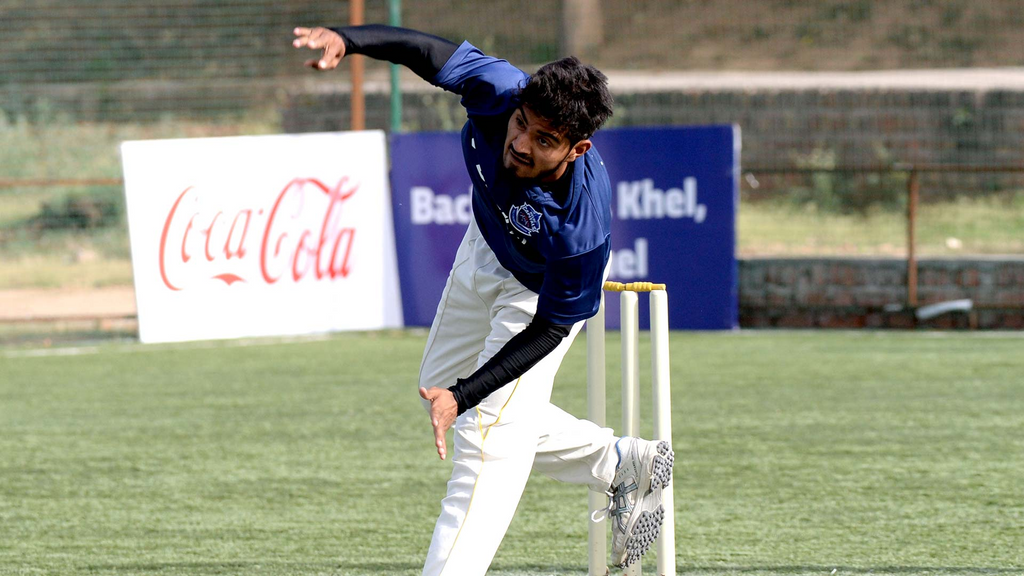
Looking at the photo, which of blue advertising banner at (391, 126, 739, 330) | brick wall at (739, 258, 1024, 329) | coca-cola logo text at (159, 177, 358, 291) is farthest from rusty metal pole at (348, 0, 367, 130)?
brick wall at (739, 258, 1024, 329)

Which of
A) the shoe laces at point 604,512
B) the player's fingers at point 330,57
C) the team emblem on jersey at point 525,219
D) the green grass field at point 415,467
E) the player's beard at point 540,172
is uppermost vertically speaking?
the player's fingers at point 330,57

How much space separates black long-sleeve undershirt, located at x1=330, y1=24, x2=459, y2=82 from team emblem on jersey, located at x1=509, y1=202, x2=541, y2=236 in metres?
0.61

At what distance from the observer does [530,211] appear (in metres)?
3.51

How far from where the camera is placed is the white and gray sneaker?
158 inches

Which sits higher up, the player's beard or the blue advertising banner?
the player's beard

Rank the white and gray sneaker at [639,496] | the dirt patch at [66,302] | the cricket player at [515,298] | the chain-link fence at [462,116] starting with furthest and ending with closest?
the chain-link fence at [462,116] → the dirt patch at [66,302] → the white and gray sneaker at [639,496] → the cricket player at [515,298]

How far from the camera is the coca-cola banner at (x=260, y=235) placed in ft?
34.4

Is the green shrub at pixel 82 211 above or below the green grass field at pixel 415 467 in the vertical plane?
above

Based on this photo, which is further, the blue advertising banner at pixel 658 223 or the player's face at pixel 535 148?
the blue advertising banner at pixel 658 223

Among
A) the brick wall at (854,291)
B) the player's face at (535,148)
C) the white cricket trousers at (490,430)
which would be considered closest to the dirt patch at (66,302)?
the brick wall at (854,291)

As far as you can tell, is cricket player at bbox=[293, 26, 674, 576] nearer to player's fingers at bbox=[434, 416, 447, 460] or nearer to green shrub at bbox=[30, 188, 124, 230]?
player's fingers at bbox=[434, 416, 447, 460]

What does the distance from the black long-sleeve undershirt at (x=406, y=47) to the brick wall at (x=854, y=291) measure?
8731 mm

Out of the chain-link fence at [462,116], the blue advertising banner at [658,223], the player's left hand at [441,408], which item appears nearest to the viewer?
the player's left hand at [441,408]

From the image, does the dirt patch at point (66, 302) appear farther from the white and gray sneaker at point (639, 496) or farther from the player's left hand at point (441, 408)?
the player's left hand at point (441, 408)
